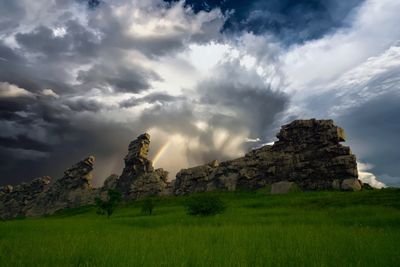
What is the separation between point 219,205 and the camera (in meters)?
46.9

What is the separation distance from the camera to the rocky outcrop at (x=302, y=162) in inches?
6097

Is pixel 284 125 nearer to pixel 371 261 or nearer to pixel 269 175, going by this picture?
pixel 269 175

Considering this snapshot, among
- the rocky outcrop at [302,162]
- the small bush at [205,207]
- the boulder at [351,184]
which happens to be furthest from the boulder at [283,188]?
the small bush at [205,207]

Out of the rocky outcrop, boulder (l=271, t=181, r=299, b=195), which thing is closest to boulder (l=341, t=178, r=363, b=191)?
the rocky outcrop

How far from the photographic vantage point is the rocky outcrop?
15488 cm

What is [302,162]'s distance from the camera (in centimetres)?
17050

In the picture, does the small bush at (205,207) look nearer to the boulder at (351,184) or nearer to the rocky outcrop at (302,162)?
the boulder at (351,184)

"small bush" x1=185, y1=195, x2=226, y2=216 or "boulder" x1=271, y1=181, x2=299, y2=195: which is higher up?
"boulder" x1=271, y1=181, x2=299, y2=195

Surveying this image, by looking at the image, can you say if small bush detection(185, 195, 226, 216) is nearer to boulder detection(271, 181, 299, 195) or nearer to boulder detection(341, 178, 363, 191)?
boulder detection(271, 181, 299, 195)

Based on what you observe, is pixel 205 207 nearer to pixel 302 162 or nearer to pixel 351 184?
pixel 351 184

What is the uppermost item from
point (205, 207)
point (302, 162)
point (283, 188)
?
point (302, 162)

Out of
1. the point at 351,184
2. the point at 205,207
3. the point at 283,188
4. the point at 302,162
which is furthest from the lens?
the point at 302,162

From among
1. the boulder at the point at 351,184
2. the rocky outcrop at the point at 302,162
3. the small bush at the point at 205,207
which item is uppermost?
the rocky outcrop at the point at 302,162

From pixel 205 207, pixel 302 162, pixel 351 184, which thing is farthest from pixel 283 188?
pixel 205 207
